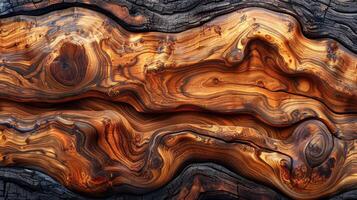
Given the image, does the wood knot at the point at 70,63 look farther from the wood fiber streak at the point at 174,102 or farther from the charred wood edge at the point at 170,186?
the charred wood edge at the point at 170,186

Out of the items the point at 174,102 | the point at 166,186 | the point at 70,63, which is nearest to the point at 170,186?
the point at 166,186

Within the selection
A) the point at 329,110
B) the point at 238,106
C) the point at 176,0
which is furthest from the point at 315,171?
the point at 176,0

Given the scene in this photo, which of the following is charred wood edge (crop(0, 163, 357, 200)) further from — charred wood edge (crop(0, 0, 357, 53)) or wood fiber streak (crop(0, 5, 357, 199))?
charred wood edge (crop(0, 0, 357, 53))

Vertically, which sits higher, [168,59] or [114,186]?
[168,59]

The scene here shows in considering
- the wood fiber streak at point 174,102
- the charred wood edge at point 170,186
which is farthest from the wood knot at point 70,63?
the charred wood edge at point 170,186

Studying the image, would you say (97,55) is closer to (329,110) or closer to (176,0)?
(176,0)

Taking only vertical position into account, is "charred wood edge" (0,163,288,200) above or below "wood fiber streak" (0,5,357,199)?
below

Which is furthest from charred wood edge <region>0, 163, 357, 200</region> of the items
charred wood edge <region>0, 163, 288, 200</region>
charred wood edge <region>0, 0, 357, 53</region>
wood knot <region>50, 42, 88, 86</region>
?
charred wood edge <region>0, 0, 357, 53</region>
